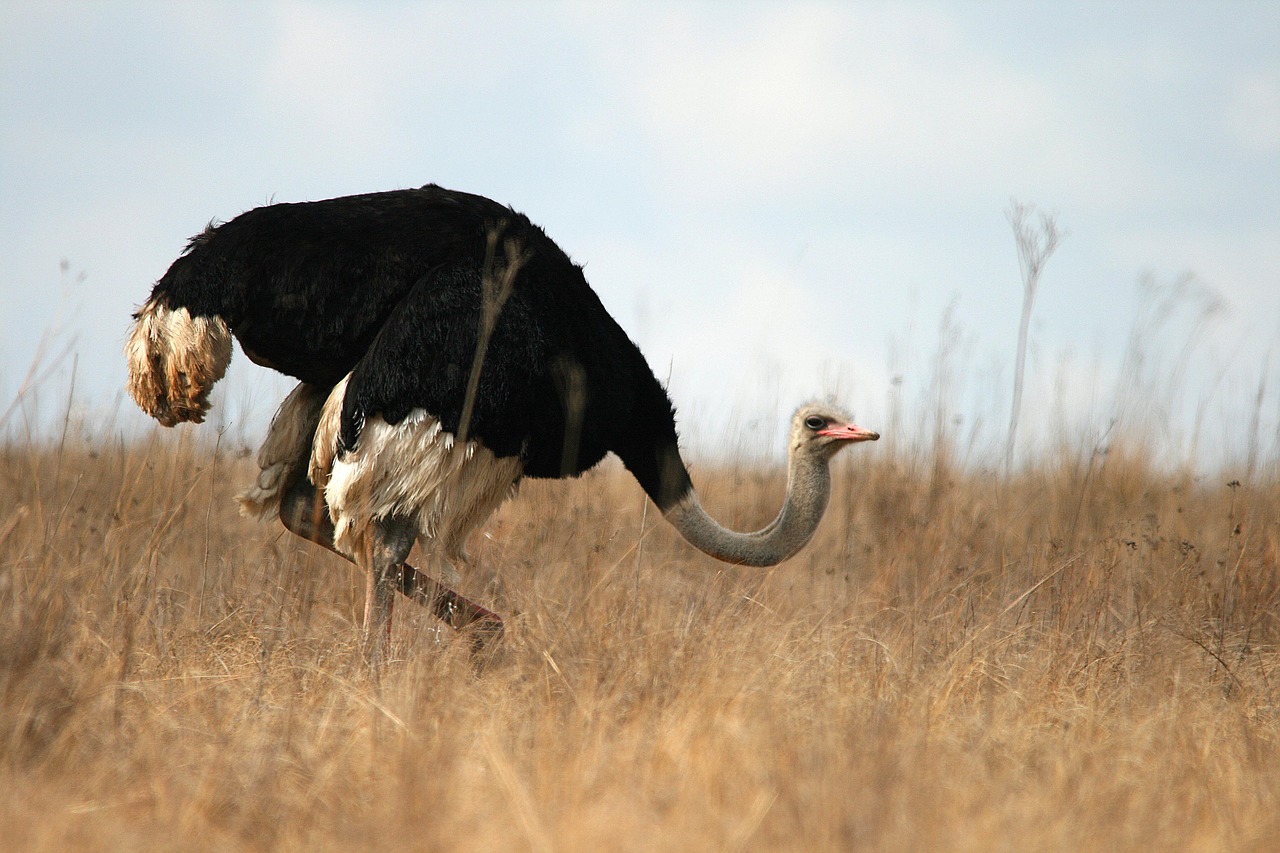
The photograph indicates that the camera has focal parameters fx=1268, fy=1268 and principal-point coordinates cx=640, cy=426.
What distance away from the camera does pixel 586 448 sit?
4.74 meters

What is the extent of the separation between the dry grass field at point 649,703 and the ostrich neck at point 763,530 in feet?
0.89

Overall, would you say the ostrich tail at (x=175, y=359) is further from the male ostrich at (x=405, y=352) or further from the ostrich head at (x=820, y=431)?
the ostrich head at (x=820, y=431)

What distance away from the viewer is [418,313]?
14.3 ft

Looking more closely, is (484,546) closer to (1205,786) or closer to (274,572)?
(274,572)

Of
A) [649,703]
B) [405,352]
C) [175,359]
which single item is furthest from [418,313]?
[649,703]

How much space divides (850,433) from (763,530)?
52cm

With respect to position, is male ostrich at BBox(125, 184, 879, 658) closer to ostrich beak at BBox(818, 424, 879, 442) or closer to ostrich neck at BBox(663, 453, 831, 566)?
ostrich neck at BBox(663, 453, 831, 566)

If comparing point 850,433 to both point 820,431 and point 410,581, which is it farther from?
point 410,581

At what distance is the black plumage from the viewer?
432 cm

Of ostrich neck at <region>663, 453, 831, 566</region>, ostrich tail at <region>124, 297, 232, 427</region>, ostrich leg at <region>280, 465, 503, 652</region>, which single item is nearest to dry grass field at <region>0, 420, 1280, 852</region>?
ostrich leg at <region>280, 465, 503, 652</region>

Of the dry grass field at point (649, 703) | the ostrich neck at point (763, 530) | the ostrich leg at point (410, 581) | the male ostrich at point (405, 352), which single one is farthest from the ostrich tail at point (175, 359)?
the ostrich neck at point (763, 530)

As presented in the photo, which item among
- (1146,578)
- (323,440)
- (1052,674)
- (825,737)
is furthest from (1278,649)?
(323,440)

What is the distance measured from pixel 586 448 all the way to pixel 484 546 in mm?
1787

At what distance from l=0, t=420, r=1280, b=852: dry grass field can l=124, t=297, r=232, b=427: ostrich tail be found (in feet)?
1.25
